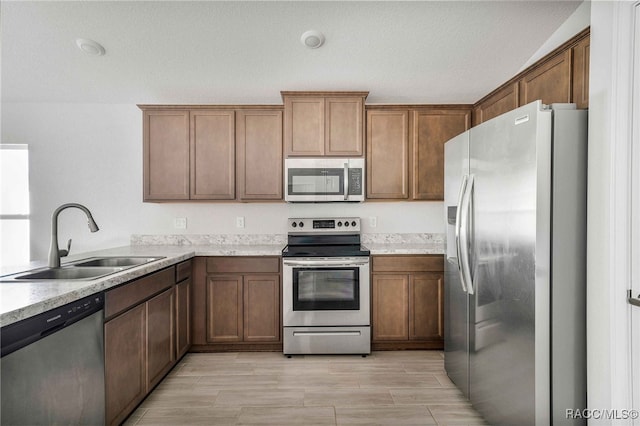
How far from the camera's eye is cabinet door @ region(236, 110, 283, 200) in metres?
3.44

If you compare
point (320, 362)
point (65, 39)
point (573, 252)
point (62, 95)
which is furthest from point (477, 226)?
point (62, 95)

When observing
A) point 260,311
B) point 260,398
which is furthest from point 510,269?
point 260,311

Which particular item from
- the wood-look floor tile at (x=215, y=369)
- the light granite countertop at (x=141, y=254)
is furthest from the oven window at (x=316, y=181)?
the wood-look floor tile at (x=215, y=369)

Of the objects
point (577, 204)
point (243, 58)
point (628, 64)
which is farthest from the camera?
point (243, 58)

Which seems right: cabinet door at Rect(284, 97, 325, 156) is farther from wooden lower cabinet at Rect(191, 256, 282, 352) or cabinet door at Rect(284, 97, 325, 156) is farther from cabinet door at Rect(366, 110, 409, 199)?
wooden lower cabinet at Rect(191, 256, 282, 352)

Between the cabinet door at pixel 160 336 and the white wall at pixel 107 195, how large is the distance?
3.98 ft

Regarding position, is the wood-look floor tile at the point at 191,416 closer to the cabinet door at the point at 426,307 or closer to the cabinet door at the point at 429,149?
the cabinet door at the point at 426,307

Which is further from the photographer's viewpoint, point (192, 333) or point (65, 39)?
point (192, 333)

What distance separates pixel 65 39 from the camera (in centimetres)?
254

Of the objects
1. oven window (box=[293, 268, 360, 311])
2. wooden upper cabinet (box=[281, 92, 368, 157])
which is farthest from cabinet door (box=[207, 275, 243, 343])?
wooden upper cabinet (box=[281, 92, 368, 157])

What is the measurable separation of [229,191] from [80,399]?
2.14 metres

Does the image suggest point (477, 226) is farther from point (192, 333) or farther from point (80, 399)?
point (192, 333)

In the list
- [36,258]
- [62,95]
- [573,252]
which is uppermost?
[62,95]
